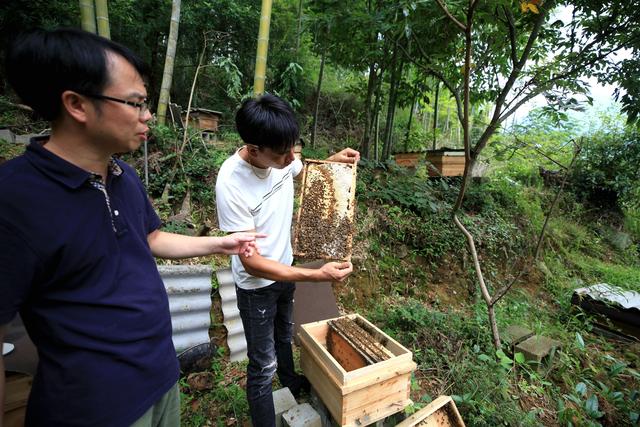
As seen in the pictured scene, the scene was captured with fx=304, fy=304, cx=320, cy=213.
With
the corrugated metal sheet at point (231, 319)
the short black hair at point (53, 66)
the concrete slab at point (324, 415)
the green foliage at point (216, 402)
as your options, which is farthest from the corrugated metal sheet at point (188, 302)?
the short black hair at point (53, 66)

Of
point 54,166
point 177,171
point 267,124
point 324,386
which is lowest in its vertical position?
point 324,386

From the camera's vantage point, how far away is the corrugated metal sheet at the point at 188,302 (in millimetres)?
2943

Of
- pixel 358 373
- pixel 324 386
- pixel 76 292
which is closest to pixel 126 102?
pixel 76 292

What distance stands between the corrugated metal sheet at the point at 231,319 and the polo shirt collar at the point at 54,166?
2.54 meters

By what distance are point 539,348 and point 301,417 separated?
2.85m

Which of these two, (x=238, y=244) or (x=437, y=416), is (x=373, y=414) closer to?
(x=437, y=416)

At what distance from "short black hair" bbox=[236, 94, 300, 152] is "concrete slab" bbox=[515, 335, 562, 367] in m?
3.48

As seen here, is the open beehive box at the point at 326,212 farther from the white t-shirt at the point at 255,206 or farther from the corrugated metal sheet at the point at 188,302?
the corrugated metal sheet at the point at 188,302

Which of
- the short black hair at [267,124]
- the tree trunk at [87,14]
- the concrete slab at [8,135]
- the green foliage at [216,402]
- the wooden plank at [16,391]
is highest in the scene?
the tree trunk at [87,14]

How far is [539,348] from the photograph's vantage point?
3406mm

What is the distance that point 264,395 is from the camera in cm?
209

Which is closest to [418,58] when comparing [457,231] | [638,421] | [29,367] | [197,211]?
[457,231]

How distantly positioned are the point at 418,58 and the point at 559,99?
3.79m

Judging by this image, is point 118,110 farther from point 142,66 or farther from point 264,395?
point 264,395
